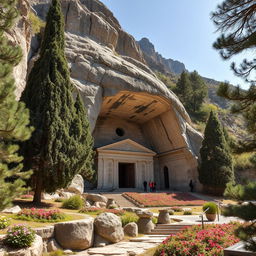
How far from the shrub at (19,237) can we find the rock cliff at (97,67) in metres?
15.9

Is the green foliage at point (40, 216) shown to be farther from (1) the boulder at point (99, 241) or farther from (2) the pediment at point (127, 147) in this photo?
(2) the pediment at point (127, 147)

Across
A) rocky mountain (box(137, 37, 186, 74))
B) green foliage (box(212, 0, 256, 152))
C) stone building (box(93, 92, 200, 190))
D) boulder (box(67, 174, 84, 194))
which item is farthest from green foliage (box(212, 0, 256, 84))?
rocky mountain (box(137, 37, 186, 74))

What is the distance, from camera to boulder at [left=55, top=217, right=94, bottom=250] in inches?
321

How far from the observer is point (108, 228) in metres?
9.27

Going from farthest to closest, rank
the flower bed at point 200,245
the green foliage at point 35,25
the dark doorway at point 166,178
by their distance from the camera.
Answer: the dark doorway at point 166,178
the green foliage at point 35,25
the flower bed at point 200,245

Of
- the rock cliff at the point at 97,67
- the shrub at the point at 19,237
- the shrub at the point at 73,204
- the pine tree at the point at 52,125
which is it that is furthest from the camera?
the rock cliff at the point at 97,67

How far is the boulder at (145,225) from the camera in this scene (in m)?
11.1

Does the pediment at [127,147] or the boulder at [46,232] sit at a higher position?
the pediment at [127,147]

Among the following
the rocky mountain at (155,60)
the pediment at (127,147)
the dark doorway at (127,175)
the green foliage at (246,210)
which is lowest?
the green foliage at (246,210)

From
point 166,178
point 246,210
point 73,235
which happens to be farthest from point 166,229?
point 166,178

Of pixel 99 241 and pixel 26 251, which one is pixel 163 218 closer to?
pixel 99 241

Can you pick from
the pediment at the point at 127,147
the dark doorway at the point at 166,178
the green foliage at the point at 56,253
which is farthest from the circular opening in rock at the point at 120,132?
the green foliage at the point at 56,253

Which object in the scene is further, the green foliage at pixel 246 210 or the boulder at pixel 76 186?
the boulder at pixel 76 186

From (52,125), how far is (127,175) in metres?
21.9
